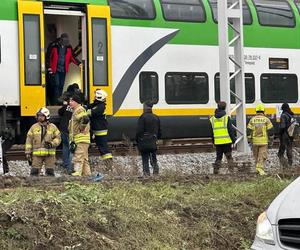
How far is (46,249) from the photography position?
588 centimetres

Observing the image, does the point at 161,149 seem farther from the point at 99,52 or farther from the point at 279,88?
the point at 279,88

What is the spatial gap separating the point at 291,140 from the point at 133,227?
29.3 feet

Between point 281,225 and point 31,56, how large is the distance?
10.2 meters

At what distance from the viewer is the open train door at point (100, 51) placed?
573 inches

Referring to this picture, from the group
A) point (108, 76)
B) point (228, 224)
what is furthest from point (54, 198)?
point (108, 76)

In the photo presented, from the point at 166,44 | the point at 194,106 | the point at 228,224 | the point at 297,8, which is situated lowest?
the point at 228,224

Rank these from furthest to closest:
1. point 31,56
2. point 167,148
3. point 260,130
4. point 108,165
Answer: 1. point 167,148
2. point 31,56
3. point 260,130
4. point 108,165

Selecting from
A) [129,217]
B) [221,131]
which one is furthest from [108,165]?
[129,217]

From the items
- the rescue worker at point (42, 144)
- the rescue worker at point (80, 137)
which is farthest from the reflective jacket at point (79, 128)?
the rescue worker at point (42, 144)

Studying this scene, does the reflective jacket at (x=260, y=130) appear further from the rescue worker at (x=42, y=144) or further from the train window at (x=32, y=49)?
the train window at (x=32, y=49)

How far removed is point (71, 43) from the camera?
15.6m

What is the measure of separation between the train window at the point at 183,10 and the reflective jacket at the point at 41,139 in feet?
20.1

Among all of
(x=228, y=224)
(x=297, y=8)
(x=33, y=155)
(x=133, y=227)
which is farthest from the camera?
(x=297, y=8)

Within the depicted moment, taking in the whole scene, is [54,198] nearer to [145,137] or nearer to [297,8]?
[145,137]
